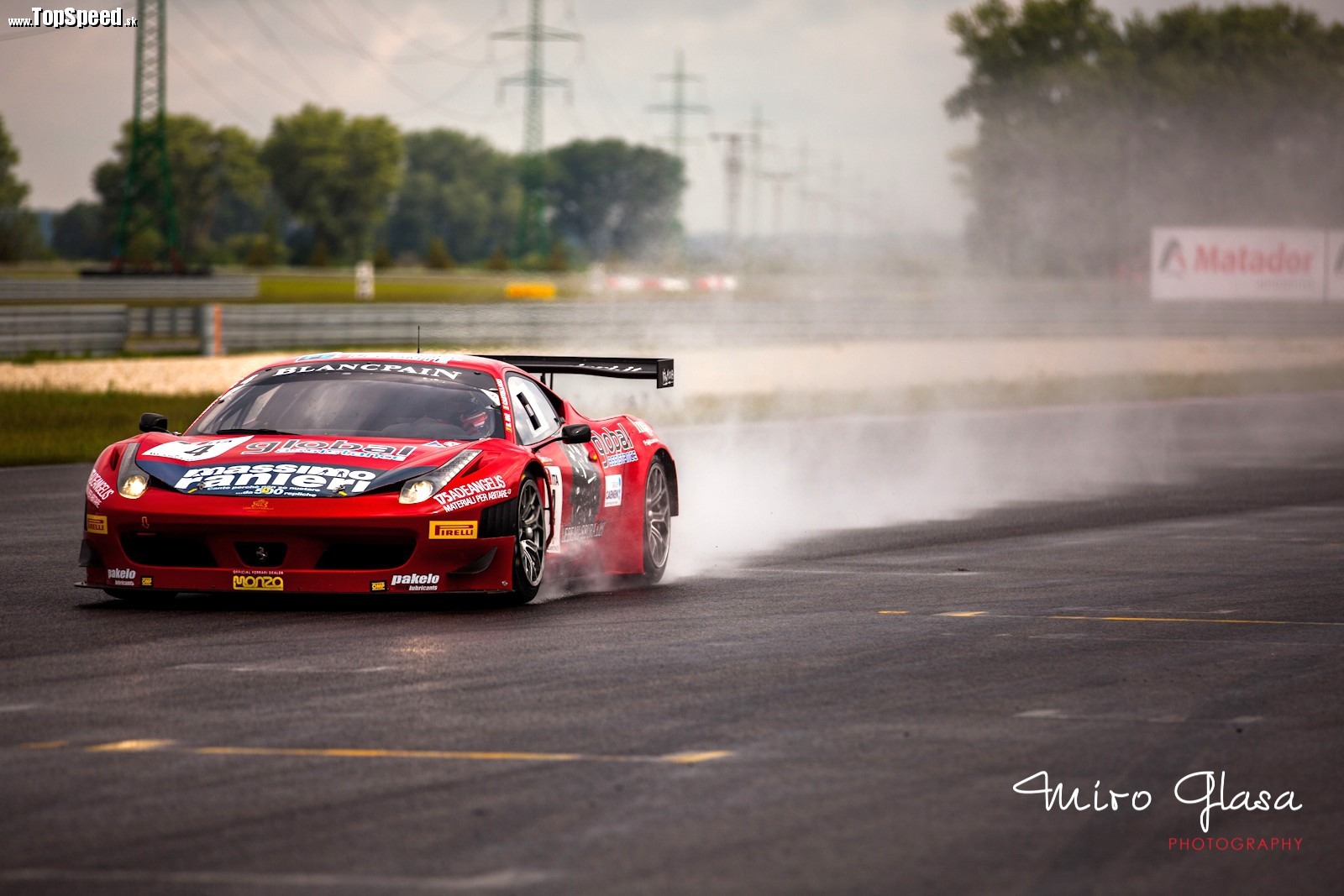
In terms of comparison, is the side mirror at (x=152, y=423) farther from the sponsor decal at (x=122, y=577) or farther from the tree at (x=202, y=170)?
the tree at (x=202, y=170)

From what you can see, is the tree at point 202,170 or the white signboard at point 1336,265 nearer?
the white signboard at point 1336,265

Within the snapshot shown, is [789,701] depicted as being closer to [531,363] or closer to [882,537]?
[531,363]

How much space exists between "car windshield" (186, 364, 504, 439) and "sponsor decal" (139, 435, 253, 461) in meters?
0.28

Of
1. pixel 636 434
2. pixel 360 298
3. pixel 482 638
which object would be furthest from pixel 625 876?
pixel 360 298

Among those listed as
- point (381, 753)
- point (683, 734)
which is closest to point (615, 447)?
point (683, 734)

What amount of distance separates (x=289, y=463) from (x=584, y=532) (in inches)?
70.0

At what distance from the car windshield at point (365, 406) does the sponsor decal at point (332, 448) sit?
0.34 m

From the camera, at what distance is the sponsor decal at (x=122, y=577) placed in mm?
9008

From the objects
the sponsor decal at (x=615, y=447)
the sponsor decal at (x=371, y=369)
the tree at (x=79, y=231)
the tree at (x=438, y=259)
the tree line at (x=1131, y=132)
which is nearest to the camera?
the sponsor decal at (x=371, y=369)

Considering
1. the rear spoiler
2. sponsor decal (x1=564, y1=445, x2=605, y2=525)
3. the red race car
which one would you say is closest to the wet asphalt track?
the red race car

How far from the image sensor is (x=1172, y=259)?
183ft

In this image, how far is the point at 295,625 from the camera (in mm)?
8617

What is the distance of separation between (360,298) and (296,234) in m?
112

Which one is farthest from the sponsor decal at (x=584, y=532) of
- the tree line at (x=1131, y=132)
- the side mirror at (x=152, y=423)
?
the tree line at (x=1131, y=132)
